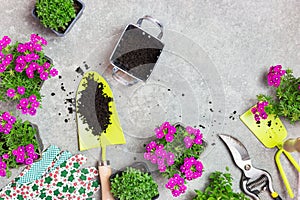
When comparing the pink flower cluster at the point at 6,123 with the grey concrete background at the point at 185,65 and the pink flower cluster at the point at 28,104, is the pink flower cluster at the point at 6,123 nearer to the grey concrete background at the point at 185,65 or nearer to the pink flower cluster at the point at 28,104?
the pink flower cluster at the point at 28,104

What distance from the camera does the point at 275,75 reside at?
1.83 metres

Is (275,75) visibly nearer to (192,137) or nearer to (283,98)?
(283,98)

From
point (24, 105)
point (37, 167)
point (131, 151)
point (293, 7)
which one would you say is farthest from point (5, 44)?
point (293, 7)

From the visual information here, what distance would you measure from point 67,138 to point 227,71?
80 centimetres

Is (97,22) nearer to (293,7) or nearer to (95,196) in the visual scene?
(95,196)

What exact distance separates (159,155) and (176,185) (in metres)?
0.14

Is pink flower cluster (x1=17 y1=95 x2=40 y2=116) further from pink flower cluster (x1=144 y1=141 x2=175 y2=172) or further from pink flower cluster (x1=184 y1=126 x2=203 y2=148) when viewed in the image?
pink flower cluster (x1=184 y1=126 x2=203 y2=148)

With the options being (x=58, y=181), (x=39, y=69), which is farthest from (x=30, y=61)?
(x=58, y=181)

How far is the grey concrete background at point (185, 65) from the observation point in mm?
1830

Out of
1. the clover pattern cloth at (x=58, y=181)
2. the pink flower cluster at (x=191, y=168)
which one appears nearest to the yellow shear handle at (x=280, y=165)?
the pink flower cluster at (x=191, y=168)

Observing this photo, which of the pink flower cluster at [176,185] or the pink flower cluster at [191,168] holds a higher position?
the pink flower cluster at [191,168]

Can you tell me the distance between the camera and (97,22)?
186cm

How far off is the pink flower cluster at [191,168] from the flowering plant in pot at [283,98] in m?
0.37

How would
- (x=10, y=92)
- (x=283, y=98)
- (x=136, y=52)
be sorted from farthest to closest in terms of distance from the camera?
(x=283, y=98)
(x=136, y=52)
(x=10, y=92)
